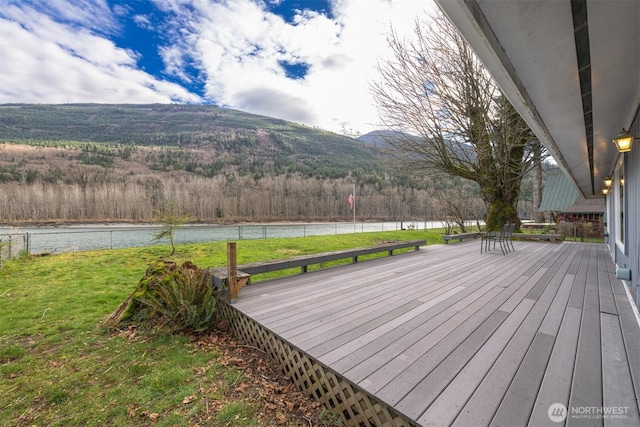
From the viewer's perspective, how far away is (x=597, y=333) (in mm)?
2273

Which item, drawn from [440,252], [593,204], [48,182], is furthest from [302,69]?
[440,252]

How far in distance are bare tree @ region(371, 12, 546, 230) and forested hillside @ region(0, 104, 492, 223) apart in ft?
4.69

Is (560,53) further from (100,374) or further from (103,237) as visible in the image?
(103,237)

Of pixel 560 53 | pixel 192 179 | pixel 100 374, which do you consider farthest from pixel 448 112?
pixel 192 179

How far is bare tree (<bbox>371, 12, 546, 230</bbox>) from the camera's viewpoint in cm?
734

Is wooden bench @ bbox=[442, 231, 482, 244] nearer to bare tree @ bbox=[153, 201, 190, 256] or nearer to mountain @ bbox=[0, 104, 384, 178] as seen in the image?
bare tree @ bbox=[153, 201, 190, 256]

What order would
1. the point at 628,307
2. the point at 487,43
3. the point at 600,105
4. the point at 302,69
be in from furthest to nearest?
1. the point at 302,69
2. the point at 628,307
3. the point at 600,105
4. the point at 487,43

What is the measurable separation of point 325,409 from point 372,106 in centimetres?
861

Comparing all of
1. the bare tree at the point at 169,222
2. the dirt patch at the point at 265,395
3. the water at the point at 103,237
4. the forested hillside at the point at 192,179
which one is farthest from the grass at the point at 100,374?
the forested hillside at the point at 192,179

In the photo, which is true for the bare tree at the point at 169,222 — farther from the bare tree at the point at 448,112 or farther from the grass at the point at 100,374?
the bare tree at the point at 448,112

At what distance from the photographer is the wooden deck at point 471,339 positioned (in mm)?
1402

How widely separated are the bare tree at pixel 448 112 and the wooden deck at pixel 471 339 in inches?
201

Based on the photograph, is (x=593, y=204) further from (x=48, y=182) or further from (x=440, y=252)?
(x=48, y=182)

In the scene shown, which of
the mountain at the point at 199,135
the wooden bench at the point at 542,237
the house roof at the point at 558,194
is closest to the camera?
the wooden bench at the point at 542,237
